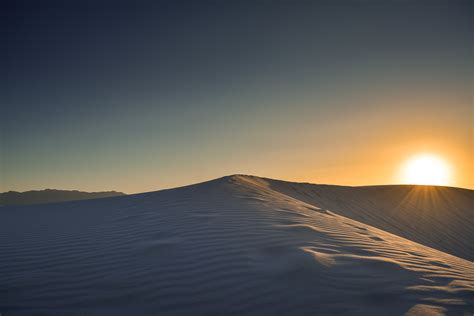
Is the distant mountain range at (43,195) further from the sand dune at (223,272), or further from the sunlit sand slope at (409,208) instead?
the sand dune at (223,272)

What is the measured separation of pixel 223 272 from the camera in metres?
3.04

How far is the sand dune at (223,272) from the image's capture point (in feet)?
8.00

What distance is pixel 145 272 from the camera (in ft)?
10.2

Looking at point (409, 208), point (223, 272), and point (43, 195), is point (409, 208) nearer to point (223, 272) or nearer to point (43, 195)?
point (223, 272)

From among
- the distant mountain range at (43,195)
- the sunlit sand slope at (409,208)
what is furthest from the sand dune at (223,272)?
the distant mountain range at (43,195)

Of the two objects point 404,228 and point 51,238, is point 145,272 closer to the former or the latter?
point 51,238

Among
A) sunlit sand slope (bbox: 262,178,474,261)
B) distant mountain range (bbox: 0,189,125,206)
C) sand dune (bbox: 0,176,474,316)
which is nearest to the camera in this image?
sand dune (bbox: 0,176,474,316)

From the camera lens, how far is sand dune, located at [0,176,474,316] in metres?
2.44

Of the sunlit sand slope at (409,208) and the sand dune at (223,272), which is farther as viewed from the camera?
the sunlit sand slope at (409,208)

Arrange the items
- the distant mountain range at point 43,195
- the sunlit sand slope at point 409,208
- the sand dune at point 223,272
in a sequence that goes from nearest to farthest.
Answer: the sand dune at point 223,272 < the sunlit sand slope at point 409,208 < the distant mountain range at point 43,195

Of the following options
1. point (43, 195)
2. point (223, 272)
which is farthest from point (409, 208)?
point (43, 195)

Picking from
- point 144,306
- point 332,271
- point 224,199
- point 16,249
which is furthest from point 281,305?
point 224,199

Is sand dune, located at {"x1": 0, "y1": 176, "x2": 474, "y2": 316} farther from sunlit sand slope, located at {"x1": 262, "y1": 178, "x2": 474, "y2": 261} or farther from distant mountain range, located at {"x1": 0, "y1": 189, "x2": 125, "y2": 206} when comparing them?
distant mountain range, located at {"x1": 0, "y1": 189, "x2": 125, "y2": 206}

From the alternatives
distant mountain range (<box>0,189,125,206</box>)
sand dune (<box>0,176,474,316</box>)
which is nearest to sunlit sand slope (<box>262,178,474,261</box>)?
sand dune (<box>0,176,474,316</box>)
